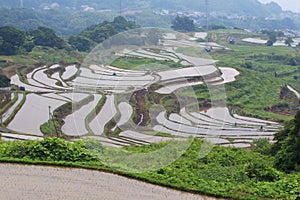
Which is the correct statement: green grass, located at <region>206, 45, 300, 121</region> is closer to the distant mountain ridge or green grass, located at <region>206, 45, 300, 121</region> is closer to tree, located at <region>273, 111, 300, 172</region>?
tree, located at <region>273, 111, 300, 172</region>

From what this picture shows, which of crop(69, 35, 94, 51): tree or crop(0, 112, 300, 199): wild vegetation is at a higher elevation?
crop(0, 112, 300, 199): wild vegetation

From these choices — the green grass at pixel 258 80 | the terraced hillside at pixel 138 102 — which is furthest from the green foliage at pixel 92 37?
the terraced hillside at pixel 138 102

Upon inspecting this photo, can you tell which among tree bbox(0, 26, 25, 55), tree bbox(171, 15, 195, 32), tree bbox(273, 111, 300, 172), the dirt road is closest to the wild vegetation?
tree bbox(273, 111, 300, 172)

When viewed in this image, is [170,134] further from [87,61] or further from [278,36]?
[278,36]

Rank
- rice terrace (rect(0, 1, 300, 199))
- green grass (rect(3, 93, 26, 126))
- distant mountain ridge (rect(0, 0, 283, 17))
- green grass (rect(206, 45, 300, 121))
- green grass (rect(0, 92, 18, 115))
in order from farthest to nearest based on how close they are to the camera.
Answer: distant mountain ridge (rect(0, 0, 283, 17)) < green grass (rect(206, 45, 300, 121)) < green grass (rect(0, 92, 18, 115)) < green grass (rect(3, 93, 26, 126)) < rice terrace (rect(0, 1, 300, 199))

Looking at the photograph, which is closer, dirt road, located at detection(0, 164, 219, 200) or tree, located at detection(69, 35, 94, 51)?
dirt road, located at detection(0, 164, 219, 200)

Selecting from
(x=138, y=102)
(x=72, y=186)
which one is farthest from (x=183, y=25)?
(x=72, y=186)
